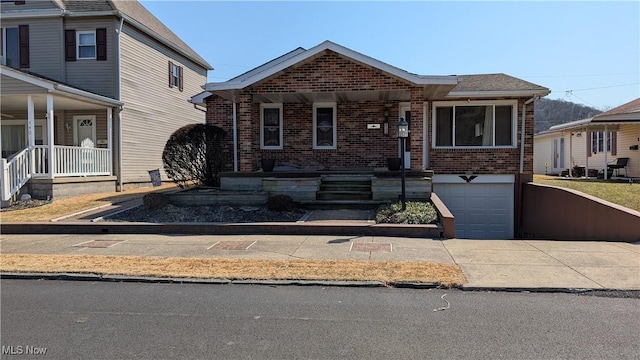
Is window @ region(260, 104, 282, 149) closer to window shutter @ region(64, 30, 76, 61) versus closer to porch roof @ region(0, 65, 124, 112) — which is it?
porch roof @ region(0, 65, 124, 112)

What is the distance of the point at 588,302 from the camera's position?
17.3ft

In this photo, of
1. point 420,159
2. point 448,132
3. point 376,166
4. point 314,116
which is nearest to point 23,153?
point 314,116

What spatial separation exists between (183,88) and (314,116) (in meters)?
10.8

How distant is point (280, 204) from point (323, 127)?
16.9 ft

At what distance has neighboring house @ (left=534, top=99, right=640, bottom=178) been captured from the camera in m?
18.9

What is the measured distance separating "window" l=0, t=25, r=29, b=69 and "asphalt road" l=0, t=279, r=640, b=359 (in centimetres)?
1588

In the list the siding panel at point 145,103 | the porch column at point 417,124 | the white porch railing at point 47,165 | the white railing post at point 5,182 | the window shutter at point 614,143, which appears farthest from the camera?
the window shutter at point 614,143

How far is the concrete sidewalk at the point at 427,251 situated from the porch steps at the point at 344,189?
3185 mm

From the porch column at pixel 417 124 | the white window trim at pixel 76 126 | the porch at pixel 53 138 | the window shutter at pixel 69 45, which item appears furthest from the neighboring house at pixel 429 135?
the window shutter at pixel 69 45

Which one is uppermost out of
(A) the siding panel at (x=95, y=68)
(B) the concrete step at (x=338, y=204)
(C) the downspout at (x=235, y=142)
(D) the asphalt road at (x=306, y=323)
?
(A) the siding panel at (x=95, y=68)

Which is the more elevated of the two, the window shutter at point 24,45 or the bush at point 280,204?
the window shutter at point 24,45

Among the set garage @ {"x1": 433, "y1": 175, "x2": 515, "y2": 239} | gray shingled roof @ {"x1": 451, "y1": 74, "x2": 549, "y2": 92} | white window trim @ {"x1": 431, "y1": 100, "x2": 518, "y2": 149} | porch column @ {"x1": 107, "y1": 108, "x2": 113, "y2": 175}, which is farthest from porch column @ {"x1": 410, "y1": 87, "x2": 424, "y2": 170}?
porch column @ {"x1": 107, "y1": 108, "x2": 113, "y2": 175}

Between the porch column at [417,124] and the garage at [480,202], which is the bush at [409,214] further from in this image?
the garage at [480,202]

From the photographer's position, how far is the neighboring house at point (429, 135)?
1460 cm
